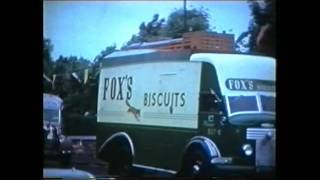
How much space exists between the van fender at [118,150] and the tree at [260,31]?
1517 millimetres

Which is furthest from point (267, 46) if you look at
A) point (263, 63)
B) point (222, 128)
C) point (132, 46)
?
point (132, 46)

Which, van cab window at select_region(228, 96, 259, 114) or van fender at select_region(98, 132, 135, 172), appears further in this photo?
van cab window at select_region(228, 96, 259, 114)

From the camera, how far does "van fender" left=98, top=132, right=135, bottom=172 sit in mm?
5852

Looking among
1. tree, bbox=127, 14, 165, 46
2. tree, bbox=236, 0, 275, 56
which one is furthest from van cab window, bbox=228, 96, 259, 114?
tree, bbox=127, 14, 165, 46

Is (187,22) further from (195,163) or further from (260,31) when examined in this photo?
(195,163)

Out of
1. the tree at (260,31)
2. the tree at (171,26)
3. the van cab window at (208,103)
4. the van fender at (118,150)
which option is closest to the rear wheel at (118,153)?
the van fender at (118,150)

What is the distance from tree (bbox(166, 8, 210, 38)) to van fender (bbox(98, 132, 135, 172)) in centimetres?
115

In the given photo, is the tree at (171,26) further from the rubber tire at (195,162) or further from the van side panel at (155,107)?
the rubber tire at (195,162)

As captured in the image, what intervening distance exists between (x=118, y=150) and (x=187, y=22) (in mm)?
1470

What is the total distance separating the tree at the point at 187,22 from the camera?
235 inches

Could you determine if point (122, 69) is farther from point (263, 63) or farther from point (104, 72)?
point (263, 63)

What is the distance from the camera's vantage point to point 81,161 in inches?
226

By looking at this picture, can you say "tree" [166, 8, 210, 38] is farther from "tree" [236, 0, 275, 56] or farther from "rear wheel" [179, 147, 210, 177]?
"rear wheel" [179, 147, 210, 177]

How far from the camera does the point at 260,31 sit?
6.03 metres
